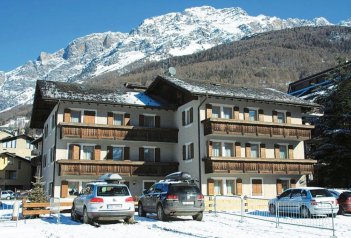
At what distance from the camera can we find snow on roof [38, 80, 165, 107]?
37.7 m

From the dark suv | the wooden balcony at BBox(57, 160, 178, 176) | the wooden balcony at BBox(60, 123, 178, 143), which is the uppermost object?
the wooden balcony at BBox(60, 123, 178, 143)

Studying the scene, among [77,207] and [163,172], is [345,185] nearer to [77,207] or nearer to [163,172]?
[163,172]

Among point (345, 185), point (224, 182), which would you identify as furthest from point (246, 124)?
point (345, 185)

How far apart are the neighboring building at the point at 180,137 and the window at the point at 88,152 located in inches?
3.2

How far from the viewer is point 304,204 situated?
2336 cm

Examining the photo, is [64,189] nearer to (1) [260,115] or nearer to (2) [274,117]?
(1) [260,115]

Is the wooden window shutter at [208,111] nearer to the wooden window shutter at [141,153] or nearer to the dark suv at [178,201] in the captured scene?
the wooden window shutter at [141,153]

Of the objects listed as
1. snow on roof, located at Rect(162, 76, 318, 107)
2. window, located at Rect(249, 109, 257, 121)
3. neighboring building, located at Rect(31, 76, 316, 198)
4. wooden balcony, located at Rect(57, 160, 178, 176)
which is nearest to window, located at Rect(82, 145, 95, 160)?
neighboring building, located at Rect(31, 76, 316, 198)

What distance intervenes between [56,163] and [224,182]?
13434mm

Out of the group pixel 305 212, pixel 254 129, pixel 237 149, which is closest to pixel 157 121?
pixel 237 149

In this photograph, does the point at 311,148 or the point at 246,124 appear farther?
the point at 311,148

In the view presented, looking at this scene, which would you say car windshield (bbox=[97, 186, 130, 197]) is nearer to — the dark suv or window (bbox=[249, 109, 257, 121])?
A: the dark suv

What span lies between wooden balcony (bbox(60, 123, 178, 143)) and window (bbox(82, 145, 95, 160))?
4.60 ft

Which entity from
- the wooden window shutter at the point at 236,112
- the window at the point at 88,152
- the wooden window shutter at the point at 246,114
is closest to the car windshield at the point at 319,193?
the wooden window shutter at the point at 236,112
